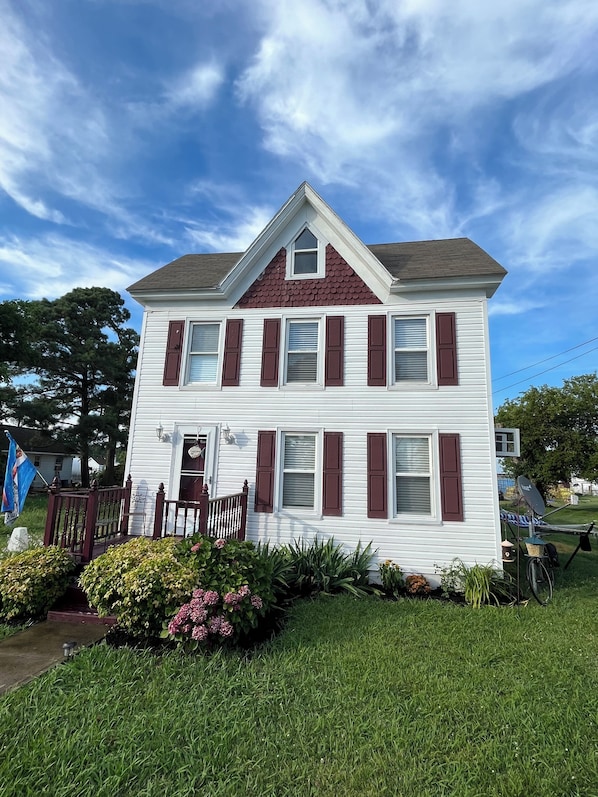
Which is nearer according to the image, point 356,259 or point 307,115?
point 307,115

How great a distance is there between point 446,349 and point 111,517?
769 cm

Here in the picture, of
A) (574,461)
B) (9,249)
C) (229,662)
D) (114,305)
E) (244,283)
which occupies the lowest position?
(229,662)

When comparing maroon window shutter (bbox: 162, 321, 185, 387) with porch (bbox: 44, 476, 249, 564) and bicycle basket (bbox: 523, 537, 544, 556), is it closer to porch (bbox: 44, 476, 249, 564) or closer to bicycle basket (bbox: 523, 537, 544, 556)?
porch (bbox: 44, 476, 249, 564)

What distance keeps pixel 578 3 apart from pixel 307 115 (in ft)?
16.6

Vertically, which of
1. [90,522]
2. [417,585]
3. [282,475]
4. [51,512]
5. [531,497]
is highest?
[282,475]

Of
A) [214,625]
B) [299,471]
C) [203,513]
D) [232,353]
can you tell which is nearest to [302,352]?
[232,353]

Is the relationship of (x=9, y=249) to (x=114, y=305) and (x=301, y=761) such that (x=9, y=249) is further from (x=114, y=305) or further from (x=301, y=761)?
(x=301, y=761)

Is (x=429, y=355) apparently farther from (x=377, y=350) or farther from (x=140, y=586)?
(x=140, y=586)

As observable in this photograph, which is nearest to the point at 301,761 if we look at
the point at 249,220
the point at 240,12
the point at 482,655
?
the point at 482,655

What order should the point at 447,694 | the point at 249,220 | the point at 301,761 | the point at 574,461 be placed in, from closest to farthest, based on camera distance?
the point at 301,761
the point at 447,694
the point at 249,220
the point at 574,461

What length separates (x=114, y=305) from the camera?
2581 centimetres

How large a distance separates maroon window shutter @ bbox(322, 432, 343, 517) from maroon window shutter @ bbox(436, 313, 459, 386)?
2.54 m

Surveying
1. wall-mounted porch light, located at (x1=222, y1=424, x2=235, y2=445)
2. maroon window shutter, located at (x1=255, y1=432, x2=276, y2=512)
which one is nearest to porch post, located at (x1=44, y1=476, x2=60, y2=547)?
wall-mounted porch light, located at (x1=222, y1=424, x2=235, y2=445)

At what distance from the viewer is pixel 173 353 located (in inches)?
367
